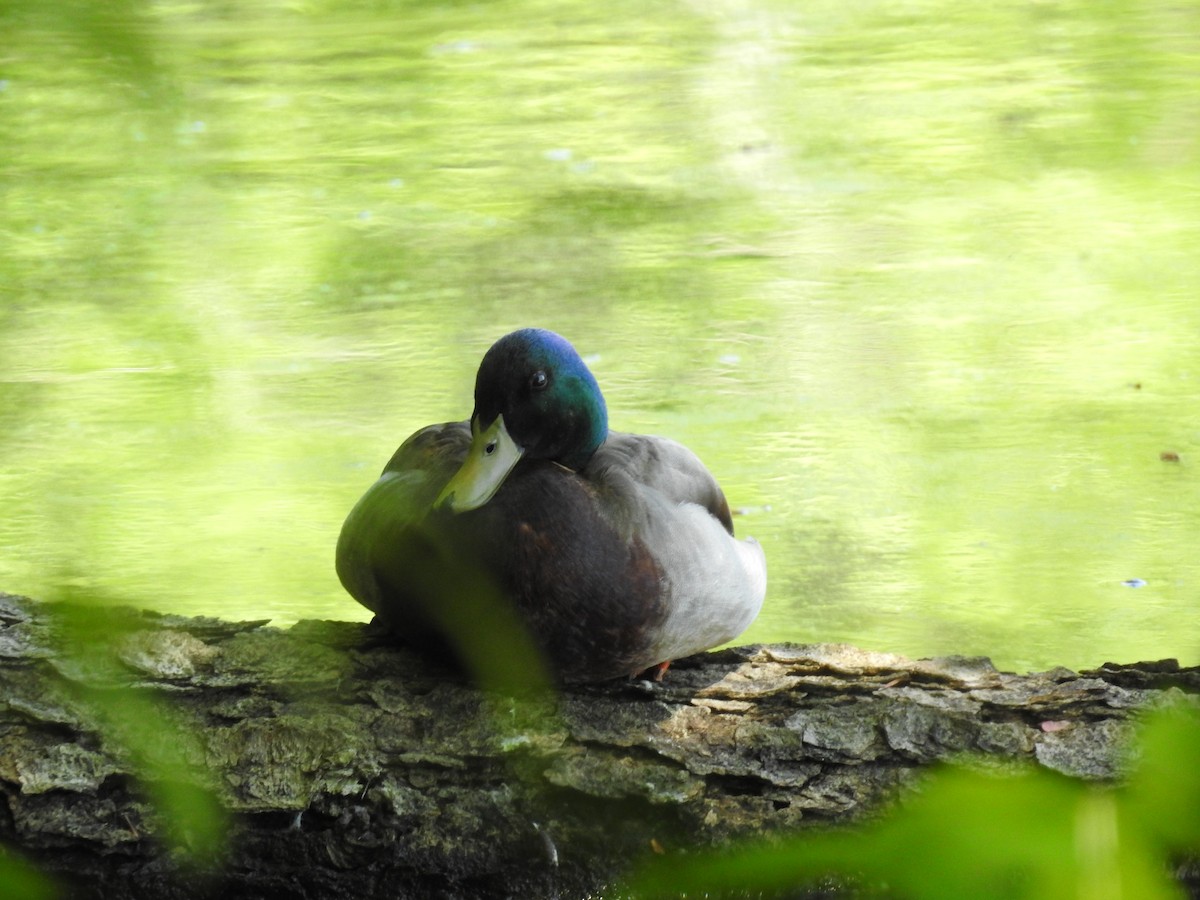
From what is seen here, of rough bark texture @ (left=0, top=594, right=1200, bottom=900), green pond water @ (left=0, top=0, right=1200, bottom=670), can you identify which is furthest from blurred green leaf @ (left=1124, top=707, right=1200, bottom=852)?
green pond water @ (left=0, top=0, right=1200, bottom=670)

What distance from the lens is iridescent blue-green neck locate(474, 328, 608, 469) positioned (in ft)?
4.99

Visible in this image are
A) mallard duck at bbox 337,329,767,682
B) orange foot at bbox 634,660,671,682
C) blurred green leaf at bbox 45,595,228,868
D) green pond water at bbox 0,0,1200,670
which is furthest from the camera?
green pond water at bbox 0,0,1200,670

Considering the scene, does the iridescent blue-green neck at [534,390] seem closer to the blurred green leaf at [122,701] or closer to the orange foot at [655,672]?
the orange foot at [655,672]

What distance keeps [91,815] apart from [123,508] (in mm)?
1495

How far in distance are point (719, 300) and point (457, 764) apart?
219 centimetres

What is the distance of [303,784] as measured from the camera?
1.36 meters

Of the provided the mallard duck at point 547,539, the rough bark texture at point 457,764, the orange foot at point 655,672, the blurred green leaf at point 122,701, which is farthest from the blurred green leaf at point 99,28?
the orange foot at point 655,672

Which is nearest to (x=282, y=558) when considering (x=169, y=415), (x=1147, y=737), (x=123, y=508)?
(x=123, y=508)

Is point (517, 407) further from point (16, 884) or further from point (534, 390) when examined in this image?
point (16, 884)

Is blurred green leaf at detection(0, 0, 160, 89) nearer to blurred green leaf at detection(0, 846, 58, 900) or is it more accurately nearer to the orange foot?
blurred green leaf at detection(0, 846, 58, 900)

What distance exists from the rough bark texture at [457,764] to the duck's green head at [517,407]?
9.4 inches

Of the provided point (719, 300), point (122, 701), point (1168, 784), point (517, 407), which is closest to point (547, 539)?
point (517, 407)

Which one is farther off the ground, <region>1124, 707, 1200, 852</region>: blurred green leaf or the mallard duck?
<region>1124, 707, 1200, 852</region>: blurred green leaf

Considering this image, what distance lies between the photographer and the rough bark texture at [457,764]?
4.26 ft
